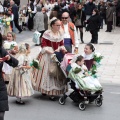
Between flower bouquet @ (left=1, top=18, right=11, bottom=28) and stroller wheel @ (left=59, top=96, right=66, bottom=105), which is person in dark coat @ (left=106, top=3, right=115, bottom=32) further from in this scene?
stroller wheel @ (left=59, top=96, right=66, bottom=105)

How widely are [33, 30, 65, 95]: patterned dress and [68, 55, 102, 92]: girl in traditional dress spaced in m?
0.53


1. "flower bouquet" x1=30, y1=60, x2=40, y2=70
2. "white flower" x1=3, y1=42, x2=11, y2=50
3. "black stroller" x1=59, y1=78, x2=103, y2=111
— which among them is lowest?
"black stroller" x1=59, y1=78, x2=103, y2=111

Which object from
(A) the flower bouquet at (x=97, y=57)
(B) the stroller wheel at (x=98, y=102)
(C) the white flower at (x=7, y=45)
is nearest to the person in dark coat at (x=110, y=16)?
(C) the white flower at (x=7, y=45)

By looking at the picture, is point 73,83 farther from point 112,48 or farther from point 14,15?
point 14,15

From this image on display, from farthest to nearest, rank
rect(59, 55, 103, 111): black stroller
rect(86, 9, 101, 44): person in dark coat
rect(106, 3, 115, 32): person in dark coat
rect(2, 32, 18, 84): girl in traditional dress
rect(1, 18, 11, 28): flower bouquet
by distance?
1. rect(106, 3, 115, 32): person in dark coat
2. rect(86, 9, 101, 44): person in dark coat
3. rect(1, 18, 11, 28): flower bouquet
4. rect(2, 32, 18, 84): girl in traditional dress
5. rect(59, 55, 103, 111): black stroller

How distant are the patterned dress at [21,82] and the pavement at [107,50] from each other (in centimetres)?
282

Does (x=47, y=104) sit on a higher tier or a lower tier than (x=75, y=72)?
lower

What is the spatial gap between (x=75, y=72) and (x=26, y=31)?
13734 millimetres

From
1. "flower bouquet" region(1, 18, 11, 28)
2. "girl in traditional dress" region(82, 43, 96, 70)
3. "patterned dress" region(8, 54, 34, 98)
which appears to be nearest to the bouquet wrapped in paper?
"flower bouquet" region(1, 18, 11, 28)

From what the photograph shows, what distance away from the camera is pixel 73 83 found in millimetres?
7363

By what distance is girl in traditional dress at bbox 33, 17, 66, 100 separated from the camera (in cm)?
777

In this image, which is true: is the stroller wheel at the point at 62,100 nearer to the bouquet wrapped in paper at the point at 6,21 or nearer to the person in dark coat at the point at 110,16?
the bouquet wrapped in paper at the point at 6,21

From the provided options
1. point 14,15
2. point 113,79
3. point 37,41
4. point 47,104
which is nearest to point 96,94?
point 47,104

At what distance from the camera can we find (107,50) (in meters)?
14.9
